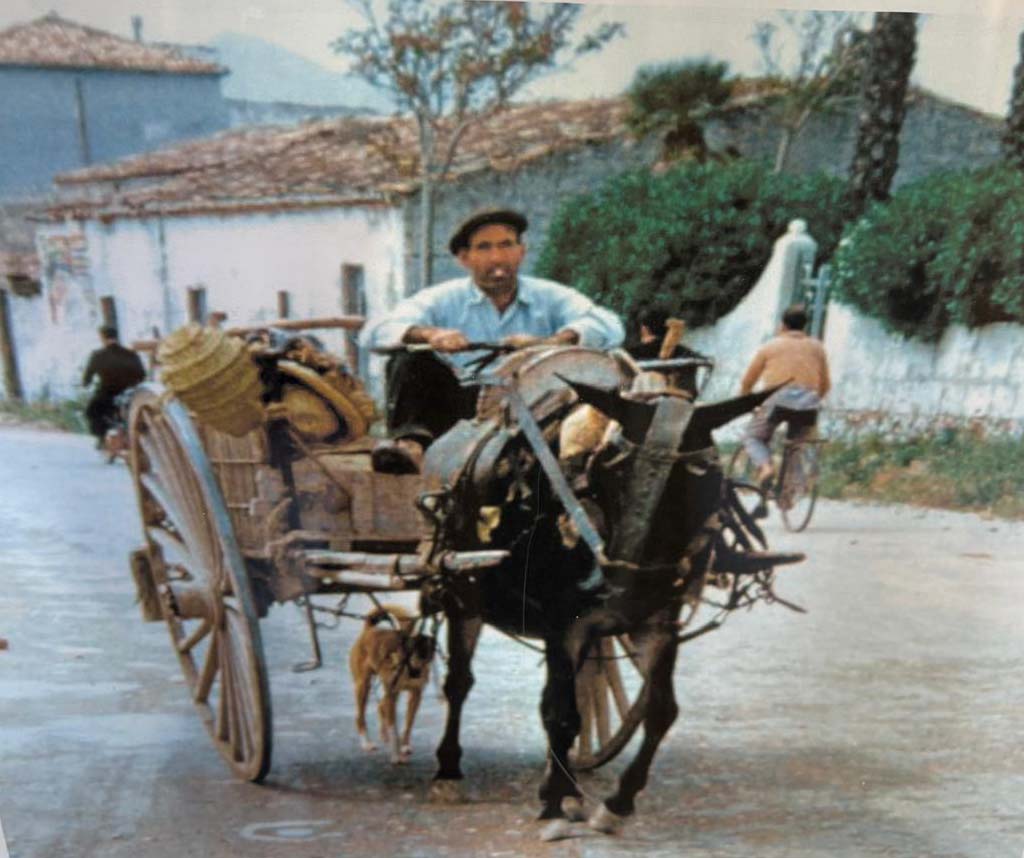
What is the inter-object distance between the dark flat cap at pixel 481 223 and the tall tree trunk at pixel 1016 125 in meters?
1.06

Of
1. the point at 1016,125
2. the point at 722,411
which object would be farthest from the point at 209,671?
the point at 1016,125

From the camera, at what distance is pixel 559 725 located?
2.80 m

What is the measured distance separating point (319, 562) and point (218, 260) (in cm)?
68

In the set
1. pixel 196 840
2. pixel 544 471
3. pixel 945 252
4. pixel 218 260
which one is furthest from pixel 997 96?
pixel 196 840

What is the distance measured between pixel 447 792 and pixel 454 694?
9.2 inches

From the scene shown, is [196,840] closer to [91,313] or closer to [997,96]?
[91,313]

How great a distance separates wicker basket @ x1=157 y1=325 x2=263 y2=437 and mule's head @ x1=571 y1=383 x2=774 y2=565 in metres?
0.67

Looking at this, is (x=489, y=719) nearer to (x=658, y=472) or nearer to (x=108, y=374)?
(x=658, y=472)

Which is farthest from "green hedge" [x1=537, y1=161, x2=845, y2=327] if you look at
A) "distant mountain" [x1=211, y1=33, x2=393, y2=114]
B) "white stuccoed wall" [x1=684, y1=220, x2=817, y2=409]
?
"distant mountain" [x1=211, y1=33, x2=393, y2=114]

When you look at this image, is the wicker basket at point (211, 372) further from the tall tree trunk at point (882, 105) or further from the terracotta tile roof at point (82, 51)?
the tall tree trunk at point (882, 105)

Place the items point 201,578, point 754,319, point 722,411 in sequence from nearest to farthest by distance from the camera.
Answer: point 722,411 < point 754,319 < point 201,578

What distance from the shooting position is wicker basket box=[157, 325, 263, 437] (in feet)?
8.32

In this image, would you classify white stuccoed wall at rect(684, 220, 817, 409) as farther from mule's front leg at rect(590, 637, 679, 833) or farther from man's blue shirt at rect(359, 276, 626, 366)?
mule's front leg at rect(590, 637, 679, 833)

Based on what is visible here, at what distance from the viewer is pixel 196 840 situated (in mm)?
2836
